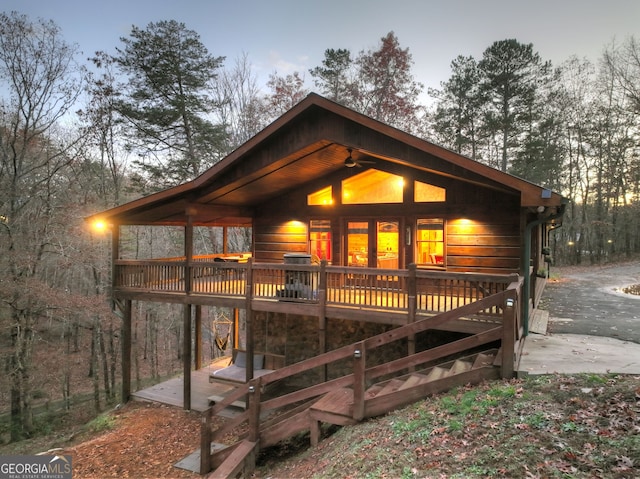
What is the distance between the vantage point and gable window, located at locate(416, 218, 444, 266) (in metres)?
9.83

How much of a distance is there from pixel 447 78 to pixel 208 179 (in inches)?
808

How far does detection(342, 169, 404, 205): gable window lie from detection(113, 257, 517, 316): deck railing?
7.24 feet

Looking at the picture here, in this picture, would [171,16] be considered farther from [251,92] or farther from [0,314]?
[0,314]

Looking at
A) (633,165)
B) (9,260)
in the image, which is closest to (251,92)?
(9,260)

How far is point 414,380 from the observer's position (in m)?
6.11

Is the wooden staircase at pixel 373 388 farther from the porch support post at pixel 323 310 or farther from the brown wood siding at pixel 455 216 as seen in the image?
the brown wood siding at pixel 455 216

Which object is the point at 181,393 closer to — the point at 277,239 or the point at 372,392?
A: the point at 277,239

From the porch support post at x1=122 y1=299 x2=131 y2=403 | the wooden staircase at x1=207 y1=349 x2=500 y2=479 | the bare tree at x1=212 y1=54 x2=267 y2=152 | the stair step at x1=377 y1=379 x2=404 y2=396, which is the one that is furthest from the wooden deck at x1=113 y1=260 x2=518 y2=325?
the bare tree at x1=212 y1=54 x2=267 y2=152

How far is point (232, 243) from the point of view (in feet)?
78.0

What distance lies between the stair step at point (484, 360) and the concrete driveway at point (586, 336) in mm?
438

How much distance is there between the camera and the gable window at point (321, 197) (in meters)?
11.2

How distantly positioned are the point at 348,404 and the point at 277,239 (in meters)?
6.83

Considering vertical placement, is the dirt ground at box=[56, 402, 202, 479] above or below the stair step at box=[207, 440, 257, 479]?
below

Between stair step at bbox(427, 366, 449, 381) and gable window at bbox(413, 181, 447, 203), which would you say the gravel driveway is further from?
gable window at bbox(413, 181, 447, 203)
